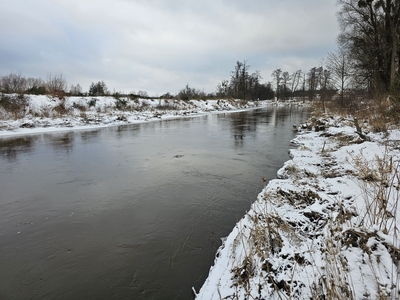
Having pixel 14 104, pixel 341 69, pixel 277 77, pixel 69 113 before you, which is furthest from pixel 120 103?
pixel 277 77

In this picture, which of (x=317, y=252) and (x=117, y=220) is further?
(x=117, y=220)

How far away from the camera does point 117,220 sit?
12.6 ft

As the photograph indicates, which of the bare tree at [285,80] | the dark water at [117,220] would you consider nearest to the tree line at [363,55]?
the dark water at [117,220]

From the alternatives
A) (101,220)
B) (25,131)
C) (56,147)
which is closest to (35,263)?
(101,220)

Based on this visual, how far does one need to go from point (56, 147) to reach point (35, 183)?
5095mm

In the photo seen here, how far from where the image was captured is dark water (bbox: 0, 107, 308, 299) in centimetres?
255

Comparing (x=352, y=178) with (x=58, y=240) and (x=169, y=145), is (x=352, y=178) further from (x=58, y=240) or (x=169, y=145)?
(x=169, y=145)

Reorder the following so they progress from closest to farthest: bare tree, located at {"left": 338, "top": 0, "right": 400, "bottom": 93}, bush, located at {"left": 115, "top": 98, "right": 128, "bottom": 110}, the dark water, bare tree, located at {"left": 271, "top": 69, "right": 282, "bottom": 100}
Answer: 1. the dark water
2. bare tree, located at {"left": 338, "top": 0, "right": 400, "bottom": 93}
3. bush, located at {"left": 115, "top": 98, "right": 128, "bottom": 110}
4. bare tree, located at {"left": 271, "top": 69, "right": 282, "bottom": 100}

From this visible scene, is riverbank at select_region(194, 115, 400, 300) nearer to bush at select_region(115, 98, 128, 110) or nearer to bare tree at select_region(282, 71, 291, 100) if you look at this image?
bush at select_region(115, 98, 128, 110)

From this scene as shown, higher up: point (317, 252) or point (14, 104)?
point (14, 104)

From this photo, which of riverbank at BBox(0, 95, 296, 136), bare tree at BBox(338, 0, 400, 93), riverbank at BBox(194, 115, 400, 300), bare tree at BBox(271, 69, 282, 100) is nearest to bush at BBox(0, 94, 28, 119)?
riverbank at BBox(0, 95, 296, 136)

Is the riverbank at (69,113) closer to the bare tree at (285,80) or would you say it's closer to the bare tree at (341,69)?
the bare tree at (341,69)

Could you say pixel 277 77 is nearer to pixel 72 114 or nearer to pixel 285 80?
pixel 285 80

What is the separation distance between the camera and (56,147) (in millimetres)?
9945
